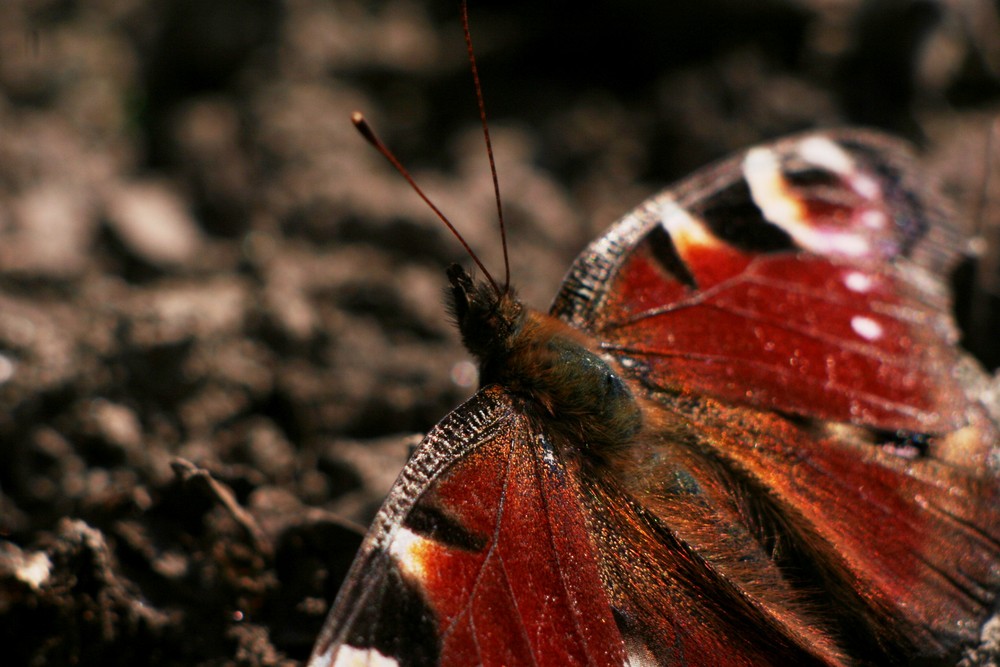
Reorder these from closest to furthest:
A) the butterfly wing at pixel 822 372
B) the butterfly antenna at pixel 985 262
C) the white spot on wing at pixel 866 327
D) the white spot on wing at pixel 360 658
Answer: the white spot on wing at pixel 360 658
the butterfly wing at pixel 822 372
the white spot on wing at pixel 866 327
the butterfly antenna at pixel 985 262

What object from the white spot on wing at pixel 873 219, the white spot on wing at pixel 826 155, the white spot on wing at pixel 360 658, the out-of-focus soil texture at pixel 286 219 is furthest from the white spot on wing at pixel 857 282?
the white spot on wing at pixel 360 658

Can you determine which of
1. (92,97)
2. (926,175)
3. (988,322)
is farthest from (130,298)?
(988,322)

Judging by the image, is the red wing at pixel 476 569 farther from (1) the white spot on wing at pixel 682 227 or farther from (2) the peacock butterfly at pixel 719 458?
(1) the white spot on wing at pixel 682 227

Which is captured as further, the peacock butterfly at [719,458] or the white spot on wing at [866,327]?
the white spot on wing at [866,327]

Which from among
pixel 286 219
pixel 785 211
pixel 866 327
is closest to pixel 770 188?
pixel 785 211

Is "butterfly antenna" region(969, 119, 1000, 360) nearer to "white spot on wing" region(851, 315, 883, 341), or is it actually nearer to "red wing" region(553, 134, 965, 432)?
"red wing" region(553, 134, 965, 432)

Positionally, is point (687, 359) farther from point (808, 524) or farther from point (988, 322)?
point (988, 322)

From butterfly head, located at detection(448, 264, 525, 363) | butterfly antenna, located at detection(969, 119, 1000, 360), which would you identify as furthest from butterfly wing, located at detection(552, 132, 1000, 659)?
butterfly antenna, located at detection(969, 119, 1000, 360)
